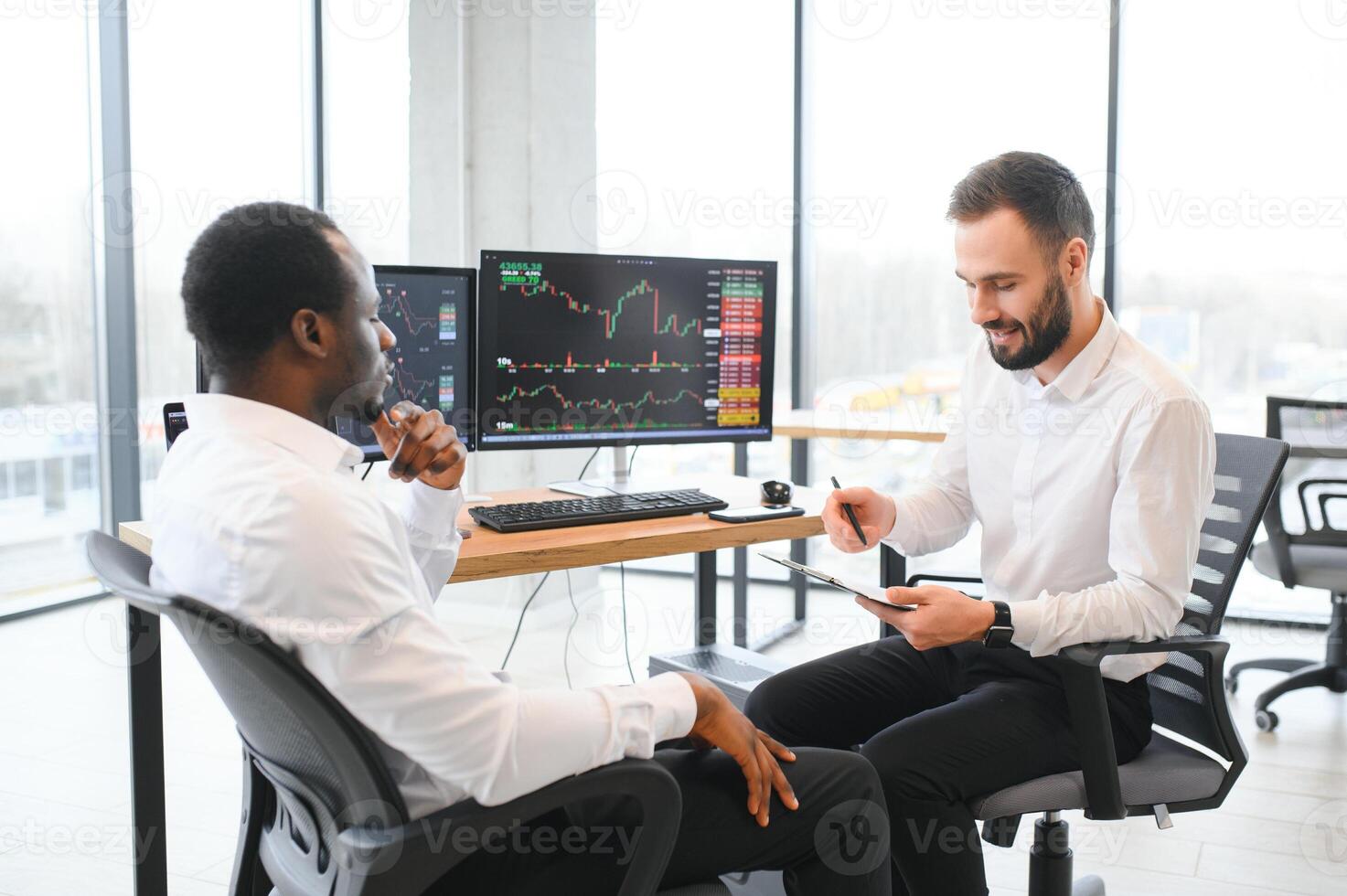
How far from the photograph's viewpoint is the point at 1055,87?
14.0 ft

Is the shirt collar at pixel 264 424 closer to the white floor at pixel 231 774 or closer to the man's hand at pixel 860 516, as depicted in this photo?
the man's hand at pixel 860 516

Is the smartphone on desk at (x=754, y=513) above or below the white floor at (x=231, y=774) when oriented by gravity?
above

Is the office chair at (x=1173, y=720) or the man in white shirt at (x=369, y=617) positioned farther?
the office chair at (x=1173, y=720)

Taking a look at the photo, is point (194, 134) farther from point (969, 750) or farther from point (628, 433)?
point (969, 750)

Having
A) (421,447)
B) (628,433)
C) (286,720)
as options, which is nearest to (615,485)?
(628,433)

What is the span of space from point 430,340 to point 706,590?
43.6 inches

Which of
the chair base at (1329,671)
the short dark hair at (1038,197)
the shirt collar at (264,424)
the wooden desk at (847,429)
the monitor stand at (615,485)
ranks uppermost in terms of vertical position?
the short dark hair at (1038,197)

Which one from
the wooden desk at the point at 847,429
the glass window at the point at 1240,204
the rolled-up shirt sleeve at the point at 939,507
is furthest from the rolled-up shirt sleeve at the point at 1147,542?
the glass window at the point at 1240,204

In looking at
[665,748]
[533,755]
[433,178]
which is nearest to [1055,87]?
[433,178]

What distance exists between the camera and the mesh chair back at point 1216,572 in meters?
1.67

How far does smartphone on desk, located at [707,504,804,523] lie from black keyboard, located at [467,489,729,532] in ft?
0.14

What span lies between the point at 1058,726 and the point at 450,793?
3.06 ft

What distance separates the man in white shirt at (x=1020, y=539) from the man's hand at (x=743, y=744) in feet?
1.09

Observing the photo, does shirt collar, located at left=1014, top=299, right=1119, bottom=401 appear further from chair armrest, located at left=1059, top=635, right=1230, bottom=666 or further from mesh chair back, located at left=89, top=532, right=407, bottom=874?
mesh chair back, located at left=89, top=532, right=407, bottom=874
